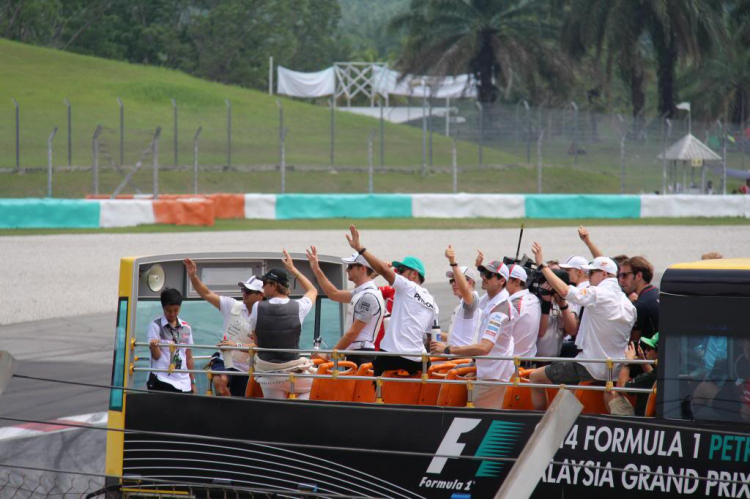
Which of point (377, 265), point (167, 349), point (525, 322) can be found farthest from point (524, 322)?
point (167, 349)

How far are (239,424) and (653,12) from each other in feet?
140

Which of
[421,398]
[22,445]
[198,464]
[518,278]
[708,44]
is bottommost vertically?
[22,445]

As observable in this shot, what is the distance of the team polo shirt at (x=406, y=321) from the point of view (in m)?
7.23

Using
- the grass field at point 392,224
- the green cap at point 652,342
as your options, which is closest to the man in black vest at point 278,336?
the green cap at point 652,342

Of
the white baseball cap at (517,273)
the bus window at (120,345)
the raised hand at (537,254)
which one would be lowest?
the bus window at (120,345)

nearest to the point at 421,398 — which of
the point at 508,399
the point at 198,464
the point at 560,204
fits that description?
the point at 508,399

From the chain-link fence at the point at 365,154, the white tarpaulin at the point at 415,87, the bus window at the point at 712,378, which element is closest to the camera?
the bus window at the point at 712,378

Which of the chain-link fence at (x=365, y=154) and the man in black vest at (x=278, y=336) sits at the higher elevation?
the chain-link fence at (x=365, y=154)

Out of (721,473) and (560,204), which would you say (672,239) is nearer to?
(560,204)

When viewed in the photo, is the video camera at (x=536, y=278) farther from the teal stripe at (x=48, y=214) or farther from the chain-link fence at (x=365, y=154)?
the chain-link fence at (x=365, y=154)

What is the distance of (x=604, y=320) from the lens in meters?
6.34

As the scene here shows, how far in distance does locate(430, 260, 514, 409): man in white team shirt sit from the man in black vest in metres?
1.13

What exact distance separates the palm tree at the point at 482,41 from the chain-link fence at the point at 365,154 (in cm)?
796

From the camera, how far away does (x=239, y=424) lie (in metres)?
6.62
